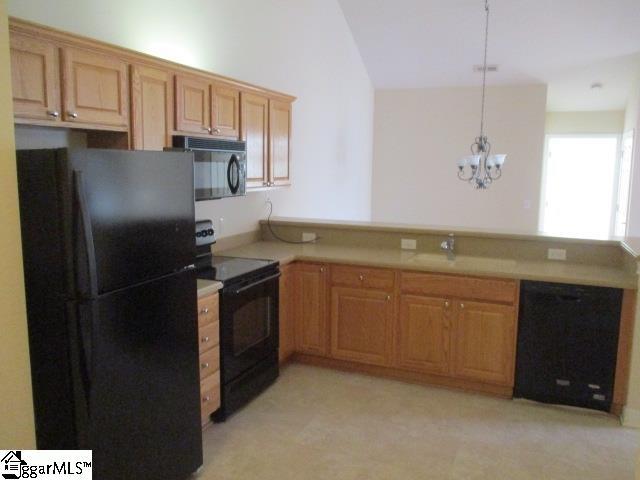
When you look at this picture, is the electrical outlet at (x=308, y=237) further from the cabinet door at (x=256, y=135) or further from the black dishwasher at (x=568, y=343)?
the black dishwasher at (x=568, y=343)

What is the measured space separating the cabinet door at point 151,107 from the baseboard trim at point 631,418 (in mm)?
3120

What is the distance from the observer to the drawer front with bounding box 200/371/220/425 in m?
2.99

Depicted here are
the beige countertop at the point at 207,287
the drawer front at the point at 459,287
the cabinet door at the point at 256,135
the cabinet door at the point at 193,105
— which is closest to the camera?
the beige countertop at the point at 207,287

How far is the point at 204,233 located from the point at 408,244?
5.37 ft

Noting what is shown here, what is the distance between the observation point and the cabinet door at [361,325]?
151 inches

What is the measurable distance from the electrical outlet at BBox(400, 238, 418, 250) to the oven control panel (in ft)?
5.05

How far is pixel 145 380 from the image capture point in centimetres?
226

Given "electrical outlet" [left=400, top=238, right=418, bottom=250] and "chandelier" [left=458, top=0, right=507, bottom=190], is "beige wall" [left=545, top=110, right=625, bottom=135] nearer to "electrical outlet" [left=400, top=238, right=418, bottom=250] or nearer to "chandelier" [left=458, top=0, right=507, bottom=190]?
"chandelier" [left=458, top=0, right=507, bottom=190]

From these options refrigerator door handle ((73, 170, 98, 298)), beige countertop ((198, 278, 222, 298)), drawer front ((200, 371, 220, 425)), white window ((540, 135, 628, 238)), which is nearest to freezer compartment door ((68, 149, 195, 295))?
refrigerator door handle ((73, 170, 98, 298))

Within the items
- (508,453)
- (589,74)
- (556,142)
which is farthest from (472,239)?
(556,142)

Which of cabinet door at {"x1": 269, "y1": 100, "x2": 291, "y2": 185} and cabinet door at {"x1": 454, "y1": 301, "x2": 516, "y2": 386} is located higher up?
cabinet door at {"x1": 269, "y1": 100, "x2": 291, "y2": 185}

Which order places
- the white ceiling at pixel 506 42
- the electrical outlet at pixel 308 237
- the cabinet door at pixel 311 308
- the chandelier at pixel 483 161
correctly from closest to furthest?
the cabinet door at pixel 311 308 → the electrical outlet at pixel 308 237 → the chandelier at pixel 483 161 → the white ceiling at pixel 506 42

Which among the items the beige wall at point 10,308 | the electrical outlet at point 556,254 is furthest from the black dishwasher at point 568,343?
the beige wall at point 10,308

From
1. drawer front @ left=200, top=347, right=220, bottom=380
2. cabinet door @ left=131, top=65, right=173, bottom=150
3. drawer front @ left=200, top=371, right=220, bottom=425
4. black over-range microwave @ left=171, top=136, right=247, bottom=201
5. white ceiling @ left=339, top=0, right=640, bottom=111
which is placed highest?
white ceiling @ left=339, top=0, right=640, bottom=111
